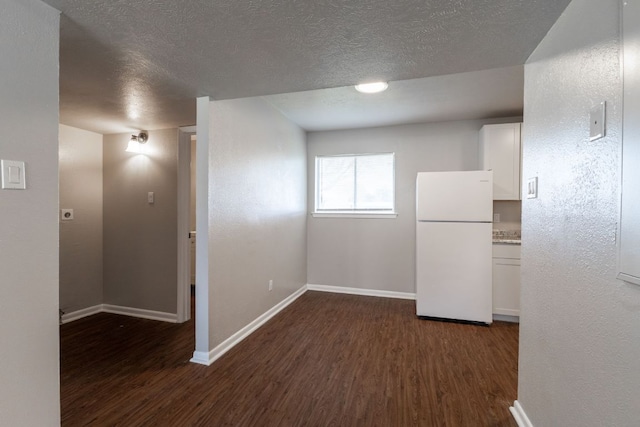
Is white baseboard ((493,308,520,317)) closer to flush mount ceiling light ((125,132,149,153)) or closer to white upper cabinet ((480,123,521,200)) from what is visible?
white upper cabinet ((480,123,521,200))

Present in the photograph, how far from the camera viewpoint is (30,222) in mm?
1240

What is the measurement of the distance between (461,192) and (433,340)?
157 centimetres

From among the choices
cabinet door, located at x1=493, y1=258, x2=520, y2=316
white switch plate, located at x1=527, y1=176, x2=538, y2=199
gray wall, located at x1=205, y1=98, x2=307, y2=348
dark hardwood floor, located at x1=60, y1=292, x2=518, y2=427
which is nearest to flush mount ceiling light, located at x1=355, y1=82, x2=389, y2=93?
gray wall, located at x1=205, y1=98, x2=307, y2=348

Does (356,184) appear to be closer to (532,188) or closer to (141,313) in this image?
(532,188)

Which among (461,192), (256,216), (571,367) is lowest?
(571,367)

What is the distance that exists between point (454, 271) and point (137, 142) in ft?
12.5

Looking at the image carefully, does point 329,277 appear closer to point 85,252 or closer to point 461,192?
point 461,192

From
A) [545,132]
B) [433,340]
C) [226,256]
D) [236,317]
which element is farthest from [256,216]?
[545,132]

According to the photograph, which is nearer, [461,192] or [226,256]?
[226,256]

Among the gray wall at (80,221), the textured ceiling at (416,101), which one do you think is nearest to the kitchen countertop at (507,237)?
the textured ceiling at (416,101)

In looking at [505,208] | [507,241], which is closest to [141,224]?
[507,241]

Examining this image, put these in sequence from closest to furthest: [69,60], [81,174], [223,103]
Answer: [69,60]
[223,103]
[81,174]

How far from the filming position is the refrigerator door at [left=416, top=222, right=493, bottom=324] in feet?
Result: 10.4

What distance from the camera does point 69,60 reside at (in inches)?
71.8
